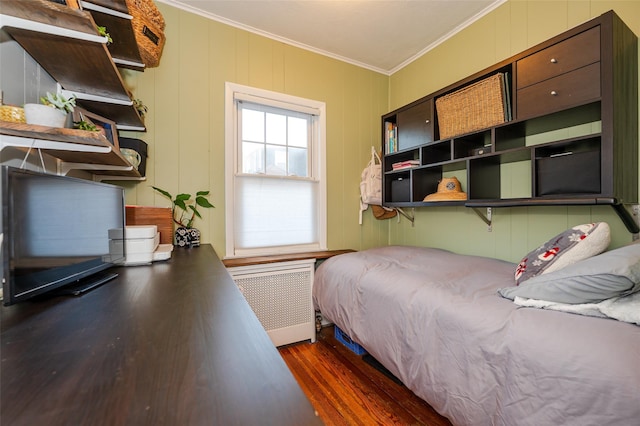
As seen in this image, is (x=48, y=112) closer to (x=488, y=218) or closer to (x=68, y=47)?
(x=68, y=47)

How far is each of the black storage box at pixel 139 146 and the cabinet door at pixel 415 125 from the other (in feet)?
6.70

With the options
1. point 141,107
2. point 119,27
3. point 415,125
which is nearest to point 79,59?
point 119,27

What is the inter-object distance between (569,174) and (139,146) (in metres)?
2.55

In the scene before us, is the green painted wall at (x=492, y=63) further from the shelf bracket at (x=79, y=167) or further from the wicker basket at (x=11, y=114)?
the wicker basket at (x=11, y=114)

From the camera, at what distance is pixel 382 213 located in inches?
108

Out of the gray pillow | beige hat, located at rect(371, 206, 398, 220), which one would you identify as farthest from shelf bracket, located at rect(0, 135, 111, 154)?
beige hat, located at rect(371, 206, 398, 220)

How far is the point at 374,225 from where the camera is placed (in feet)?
9.36

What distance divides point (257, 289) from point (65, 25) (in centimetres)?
179

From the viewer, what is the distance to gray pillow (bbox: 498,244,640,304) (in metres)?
0.84

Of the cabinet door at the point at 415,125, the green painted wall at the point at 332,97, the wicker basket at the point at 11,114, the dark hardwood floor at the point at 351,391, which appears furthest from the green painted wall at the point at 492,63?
the wicker basket at the point at 11,114

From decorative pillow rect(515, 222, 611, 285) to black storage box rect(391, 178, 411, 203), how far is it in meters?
1.15

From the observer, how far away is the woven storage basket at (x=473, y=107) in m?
1.68

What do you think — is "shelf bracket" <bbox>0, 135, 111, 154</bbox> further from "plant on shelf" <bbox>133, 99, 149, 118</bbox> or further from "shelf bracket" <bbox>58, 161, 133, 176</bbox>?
"plant on shelf" <bbox>133, 99, 149, 118</bbox>

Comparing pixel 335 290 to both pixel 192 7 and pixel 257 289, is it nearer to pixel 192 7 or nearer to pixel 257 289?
pixel 257 289
